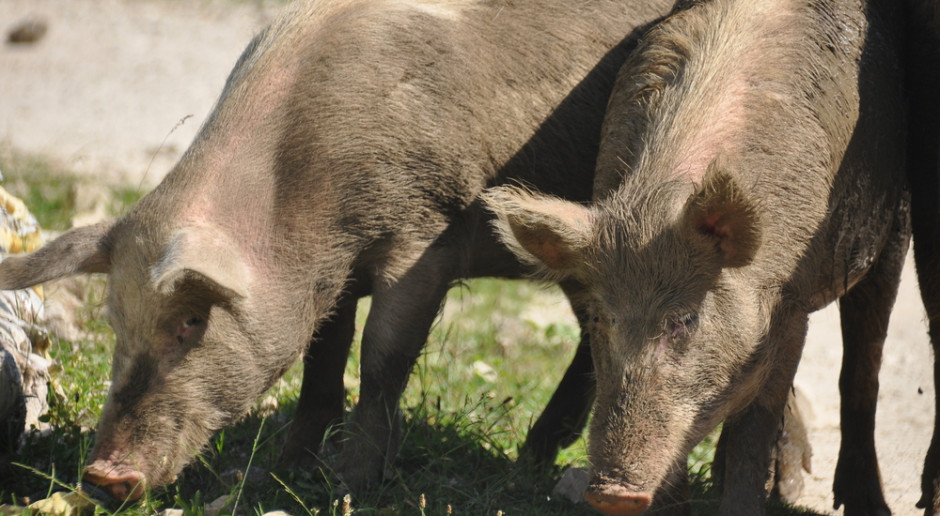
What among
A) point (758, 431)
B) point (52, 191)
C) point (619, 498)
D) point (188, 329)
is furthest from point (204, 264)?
point (52, 191)

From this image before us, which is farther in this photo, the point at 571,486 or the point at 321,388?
the point at 321,388

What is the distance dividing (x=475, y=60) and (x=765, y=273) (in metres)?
1.47

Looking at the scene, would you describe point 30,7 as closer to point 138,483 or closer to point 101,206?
point 101,206

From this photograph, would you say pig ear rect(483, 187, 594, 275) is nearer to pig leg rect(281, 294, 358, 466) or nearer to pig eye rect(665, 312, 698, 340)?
pig eye rect(665, 312, 698, 340)

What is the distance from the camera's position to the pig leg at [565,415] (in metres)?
5.11

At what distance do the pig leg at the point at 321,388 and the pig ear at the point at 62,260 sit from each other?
101cm

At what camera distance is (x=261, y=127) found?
419 centimetres

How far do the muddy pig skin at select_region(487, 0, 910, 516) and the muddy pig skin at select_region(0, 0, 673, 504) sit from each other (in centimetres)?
40

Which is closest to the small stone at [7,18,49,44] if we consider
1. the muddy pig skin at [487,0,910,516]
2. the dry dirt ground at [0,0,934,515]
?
the dry dirt ground at [0,0,934,515]

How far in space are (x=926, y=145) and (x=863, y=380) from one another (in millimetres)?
1133

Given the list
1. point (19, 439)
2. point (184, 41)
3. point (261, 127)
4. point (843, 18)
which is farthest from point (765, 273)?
point (184, 41)

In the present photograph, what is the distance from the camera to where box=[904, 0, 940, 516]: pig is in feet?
13.9

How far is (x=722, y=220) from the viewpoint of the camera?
3.40 meters

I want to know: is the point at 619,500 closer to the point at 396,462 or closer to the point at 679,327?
the point at 679,327
